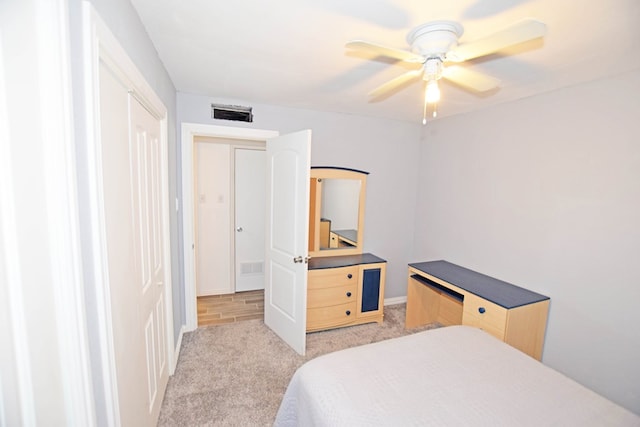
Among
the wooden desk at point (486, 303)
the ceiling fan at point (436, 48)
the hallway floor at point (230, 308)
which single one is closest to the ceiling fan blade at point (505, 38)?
the ceiling fan at point (436, 48)

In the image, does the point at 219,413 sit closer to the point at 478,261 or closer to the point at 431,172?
the point at 478,261

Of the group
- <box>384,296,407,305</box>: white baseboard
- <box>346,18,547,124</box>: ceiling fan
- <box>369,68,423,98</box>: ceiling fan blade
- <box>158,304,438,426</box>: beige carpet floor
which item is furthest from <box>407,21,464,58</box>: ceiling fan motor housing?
<box>384,296,407,305</box>: white baseboard

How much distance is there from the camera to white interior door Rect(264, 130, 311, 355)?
2.49 metres

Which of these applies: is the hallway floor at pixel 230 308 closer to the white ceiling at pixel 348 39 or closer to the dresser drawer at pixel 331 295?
the dresser drawer at pixel 331 295

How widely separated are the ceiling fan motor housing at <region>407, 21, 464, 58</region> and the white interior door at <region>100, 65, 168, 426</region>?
138cm

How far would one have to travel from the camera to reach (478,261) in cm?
289

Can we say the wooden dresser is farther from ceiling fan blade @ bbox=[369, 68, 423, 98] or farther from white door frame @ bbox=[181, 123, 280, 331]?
ceiling fan blade @ bbox=[369, 68, 423, 98]

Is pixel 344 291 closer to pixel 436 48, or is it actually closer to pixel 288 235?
pixel 288 235

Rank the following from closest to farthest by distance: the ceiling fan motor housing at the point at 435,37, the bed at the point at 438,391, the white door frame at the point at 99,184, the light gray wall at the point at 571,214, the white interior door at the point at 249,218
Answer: the white door frame at the point at 99,184 < the bed at the point at 438,391 < the ceiling fan motor housing at the point at 435,37 < the light gray wall at the point at 571,214 < the white interior door at the point at 249,218

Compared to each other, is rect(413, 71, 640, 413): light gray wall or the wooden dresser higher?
rect(413, 71, 640, 413): light gray wall

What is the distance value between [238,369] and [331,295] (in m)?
1.10

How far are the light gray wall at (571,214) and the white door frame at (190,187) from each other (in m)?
2.20

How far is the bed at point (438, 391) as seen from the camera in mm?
1201

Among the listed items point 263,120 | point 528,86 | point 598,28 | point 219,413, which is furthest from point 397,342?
point 263,120
